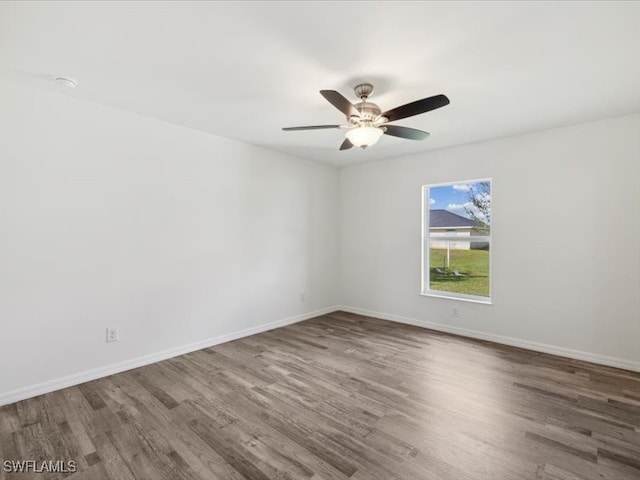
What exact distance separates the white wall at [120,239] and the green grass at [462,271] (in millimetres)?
2194

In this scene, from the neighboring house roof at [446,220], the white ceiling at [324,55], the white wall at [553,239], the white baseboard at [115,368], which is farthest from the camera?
the neighboring house roof at [446,220]

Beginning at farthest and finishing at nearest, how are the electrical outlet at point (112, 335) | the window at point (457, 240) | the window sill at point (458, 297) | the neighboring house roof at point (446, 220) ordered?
1. the neighboring house roof at point (446, 220)
2. the window at point (457, 240)
3. the window sill at point (458, 297)
4. the electrical outlet at point (112, 335)

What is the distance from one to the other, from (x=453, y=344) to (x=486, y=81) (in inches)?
109

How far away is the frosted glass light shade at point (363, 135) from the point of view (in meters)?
2.40

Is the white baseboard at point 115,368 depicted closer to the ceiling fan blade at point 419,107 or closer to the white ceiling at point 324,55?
the white ceiling at point 324,55

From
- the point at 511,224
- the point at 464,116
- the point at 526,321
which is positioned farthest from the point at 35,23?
the point at 526,321

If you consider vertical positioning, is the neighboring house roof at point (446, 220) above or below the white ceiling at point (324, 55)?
below

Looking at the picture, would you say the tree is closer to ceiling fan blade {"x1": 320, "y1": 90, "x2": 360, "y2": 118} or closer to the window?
the window

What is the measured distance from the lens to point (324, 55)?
2006mm

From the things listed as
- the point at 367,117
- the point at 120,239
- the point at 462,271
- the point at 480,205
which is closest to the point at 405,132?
the point at 367,117

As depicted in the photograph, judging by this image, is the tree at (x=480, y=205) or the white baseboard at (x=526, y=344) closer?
the white baseboard at (x=526, y=344)

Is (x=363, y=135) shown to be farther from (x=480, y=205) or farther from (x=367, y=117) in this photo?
(x=480, y=205)

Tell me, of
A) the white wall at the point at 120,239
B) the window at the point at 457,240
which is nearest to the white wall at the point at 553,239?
the window at the point at 457,240

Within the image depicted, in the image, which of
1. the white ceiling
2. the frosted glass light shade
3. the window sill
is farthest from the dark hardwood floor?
the white ceiling
